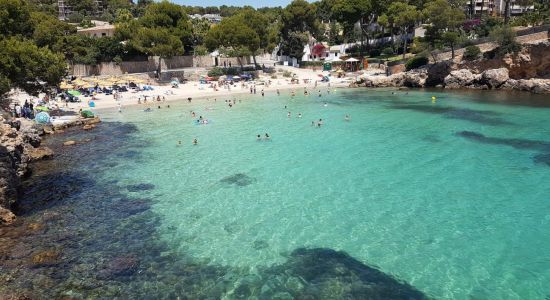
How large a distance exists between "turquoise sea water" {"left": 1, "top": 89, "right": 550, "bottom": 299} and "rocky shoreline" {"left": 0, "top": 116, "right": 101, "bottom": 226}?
152 inches

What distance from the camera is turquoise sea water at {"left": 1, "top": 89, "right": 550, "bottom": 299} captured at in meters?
14.3

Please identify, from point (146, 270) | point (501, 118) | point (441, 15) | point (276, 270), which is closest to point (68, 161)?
point (146, 270)

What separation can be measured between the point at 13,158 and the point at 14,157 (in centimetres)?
29

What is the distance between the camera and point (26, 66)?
1248 inches

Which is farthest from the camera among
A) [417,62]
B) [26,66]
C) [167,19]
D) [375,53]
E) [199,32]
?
[199,32]

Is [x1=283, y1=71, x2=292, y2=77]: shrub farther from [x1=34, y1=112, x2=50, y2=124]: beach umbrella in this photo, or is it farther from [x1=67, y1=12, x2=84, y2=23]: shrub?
[x1=67, y1=12, x2=84, y2=23]: shrub

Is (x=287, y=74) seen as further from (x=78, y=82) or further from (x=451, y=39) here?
(x=78, y=82)

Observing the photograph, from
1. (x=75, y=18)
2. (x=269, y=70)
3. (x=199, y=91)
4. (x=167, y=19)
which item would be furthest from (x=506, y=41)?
(x=75, y=18)

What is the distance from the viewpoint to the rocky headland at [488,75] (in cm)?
5158

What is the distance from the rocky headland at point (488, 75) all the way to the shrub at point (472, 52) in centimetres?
81

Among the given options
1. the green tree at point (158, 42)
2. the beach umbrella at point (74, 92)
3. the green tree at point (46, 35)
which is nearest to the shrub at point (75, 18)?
the green tree at point (46, 35)

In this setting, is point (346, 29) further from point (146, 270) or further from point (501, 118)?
point (146, 270)

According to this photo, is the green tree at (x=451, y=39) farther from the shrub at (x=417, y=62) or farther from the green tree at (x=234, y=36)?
the green tree at (x=234, y=36)

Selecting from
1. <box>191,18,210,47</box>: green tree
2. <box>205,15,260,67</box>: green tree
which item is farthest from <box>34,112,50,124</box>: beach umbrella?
<box>191,18,210,47</box>: green tree
